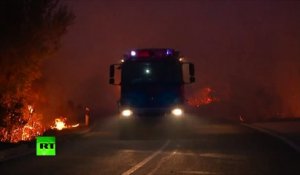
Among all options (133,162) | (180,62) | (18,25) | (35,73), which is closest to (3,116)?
(35,73)

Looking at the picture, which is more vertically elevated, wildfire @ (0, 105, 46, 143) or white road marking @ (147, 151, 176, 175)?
wildfire @ (0, 105, 46, 143)

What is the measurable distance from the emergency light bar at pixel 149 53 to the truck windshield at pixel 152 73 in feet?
1.02

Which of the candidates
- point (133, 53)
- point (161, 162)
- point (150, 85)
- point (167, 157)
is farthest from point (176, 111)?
point (161, 162)

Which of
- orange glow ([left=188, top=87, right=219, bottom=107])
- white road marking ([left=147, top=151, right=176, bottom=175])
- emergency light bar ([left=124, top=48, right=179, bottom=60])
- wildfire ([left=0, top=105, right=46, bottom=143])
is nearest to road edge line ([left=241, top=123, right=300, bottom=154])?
white road marking ([left=147, top=151, right=176, bottom=175])

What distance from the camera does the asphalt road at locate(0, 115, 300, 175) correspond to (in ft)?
45.7

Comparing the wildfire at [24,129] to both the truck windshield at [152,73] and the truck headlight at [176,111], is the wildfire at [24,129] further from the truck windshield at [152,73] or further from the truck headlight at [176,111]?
the truck headlight at [176,111]

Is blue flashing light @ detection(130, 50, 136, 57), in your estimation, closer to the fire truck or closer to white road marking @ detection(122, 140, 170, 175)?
the fire truck

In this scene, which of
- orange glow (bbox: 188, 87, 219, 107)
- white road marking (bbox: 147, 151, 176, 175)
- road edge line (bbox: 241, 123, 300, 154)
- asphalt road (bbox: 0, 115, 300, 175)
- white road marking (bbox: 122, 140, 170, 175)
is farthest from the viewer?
orange glow (bbox: 188, 87, 219, 107)

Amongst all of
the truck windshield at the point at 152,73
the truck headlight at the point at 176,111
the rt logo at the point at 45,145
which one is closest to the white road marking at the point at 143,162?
the rt logo at the point at 45,145

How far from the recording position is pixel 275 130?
26.6 meters

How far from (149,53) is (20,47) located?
5.42 m

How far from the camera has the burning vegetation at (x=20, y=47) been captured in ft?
80.5

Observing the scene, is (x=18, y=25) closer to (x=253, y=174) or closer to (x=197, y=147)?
(x=197, y=147)

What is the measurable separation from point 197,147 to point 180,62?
7686 mm
